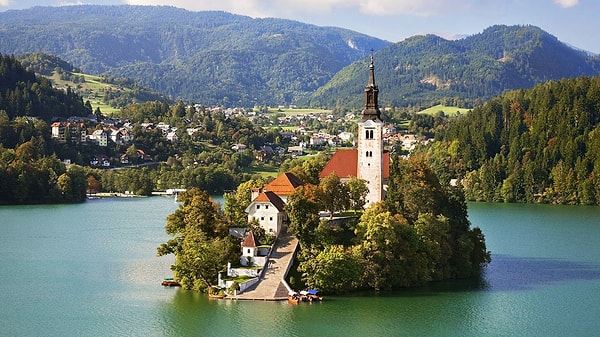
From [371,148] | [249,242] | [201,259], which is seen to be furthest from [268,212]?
[371,148]

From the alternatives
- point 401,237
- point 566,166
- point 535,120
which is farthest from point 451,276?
point 535,120

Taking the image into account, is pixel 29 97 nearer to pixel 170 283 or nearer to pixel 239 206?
pixel 239 206

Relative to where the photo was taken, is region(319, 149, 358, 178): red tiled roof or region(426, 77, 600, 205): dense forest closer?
region(319, 149, 358, 178): red tiled roof

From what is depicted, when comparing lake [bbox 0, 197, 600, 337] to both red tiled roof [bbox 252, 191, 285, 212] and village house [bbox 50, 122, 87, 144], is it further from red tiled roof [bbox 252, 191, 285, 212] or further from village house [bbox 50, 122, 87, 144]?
village house [bbox 50, 122, 87, 144]

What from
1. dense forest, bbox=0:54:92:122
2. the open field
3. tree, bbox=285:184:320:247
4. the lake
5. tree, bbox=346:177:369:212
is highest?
the open field

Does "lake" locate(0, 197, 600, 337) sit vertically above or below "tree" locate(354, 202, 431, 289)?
below

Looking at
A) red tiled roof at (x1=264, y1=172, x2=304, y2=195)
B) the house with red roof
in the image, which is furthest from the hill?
the house with red roof

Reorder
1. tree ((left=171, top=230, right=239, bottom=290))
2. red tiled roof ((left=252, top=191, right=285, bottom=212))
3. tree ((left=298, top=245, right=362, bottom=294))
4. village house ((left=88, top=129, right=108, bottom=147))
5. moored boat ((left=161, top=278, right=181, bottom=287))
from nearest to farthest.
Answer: tree ((left=298, top=245, right=362, bottom=294))
tree ((left=171, top=230, right=239, bottom=290))
moored boat ((left=161, top=278, right=181, bottom=287))
red tiled roof ((left=252, top=191, right=285, bottom=212))
village house ((left=88, top=129, right=108, bottom=147))
